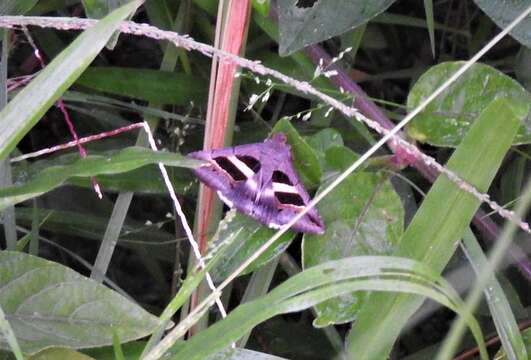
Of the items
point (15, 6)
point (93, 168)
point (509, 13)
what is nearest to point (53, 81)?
point (93, 168)

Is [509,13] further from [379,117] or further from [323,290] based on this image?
[323,290]

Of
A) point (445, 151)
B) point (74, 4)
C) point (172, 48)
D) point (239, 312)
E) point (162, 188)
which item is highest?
point (74, 4)

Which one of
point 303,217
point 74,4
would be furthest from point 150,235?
point 303,217

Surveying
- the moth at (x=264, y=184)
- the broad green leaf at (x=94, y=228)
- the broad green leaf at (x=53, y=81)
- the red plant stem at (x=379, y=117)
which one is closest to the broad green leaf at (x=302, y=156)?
the moth at (x=264, y=184)

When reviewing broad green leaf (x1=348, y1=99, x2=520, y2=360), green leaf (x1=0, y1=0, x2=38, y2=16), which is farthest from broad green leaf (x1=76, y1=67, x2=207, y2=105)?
broad green leaf (x1=348, y1=99, x2=520, y2=360)

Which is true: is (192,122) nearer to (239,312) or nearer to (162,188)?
(162,188)

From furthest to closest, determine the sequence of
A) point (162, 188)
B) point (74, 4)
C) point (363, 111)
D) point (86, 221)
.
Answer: point (74, 4)
point (86, 221)
point (162, 188)
point (363, 111)
